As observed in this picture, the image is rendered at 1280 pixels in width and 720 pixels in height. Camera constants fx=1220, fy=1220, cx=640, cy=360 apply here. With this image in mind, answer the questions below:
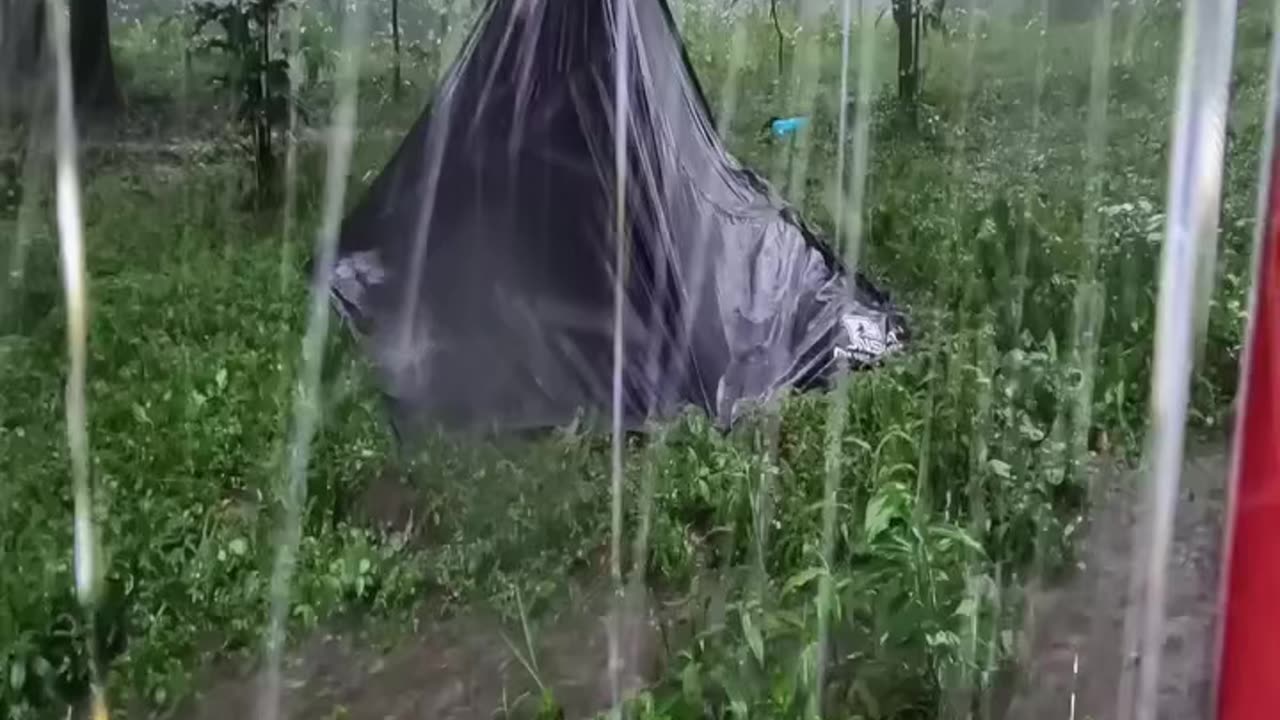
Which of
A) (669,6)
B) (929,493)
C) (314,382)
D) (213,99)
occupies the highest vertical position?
(669,6)

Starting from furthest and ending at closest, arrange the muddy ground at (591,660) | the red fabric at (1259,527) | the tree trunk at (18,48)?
the tree trunk at (18,48) < the muddy ground at (591,660) < the red fabric at (1259,527)

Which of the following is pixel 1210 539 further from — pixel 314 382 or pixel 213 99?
pixel 213 99

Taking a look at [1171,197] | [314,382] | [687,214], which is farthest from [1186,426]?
[314,382]

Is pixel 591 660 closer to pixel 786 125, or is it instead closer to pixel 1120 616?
pixel 1120 616

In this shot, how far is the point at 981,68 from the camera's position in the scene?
6.16 ft

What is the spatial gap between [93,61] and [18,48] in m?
0.11

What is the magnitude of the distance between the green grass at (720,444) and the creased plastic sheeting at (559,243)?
0.18 feet

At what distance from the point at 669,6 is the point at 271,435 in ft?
2.73

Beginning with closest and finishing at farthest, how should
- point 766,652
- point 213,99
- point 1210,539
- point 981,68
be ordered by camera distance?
point 1210,539
point 766,652
point 213,99
point 981,68

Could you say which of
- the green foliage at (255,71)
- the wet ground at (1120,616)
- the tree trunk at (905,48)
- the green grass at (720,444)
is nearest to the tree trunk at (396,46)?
the green grass at (720,444)

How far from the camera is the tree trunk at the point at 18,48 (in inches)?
60.7

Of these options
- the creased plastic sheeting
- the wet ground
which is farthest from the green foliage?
the wet ground

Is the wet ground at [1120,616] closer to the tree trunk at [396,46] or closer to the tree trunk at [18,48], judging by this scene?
the tree trunk at [396,46]

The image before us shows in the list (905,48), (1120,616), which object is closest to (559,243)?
(905,48)
